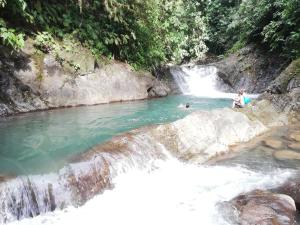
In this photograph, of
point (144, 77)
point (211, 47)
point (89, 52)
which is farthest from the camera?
point (211, 47)

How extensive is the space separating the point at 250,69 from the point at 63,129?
12905 millimetres

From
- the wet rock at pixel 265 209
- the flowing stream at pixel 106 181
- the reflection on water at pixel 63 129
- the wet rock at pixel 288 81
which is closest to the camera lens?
the wet rock at pixel 265 209

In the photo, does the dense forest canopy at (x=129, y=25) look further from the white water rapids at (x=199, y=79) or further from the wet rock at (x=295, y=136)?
the wet rock at (x=295, y=136)

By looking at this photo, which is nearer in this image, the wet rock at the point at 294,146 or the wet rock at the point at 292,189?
the wet rock at the point at 292,189

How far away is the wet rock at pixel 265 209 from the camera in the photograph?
5701mm

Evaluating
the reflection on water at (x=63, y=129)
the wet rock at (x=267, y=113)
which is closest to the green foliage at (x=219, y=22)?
the reflection on water at (x=63, y=129)

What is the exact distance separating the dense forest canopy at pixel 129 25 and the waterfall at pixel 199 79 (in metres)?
1.50

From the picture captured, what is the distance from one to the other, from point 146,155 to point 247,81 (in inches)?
510

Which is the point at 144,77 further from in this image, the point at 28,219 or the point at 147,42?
the point at 28,219

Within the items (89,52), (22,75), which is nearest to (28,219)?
(22,75)

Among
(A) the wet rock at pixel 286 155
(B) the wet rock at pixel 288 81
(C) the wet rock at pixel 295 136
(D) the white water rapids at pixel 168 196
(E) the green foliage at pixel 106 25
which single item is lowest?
(D) the white water rapids at pixel 168 196

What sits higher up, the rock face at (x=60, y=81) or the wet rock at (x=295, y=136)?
the rock face at (x=60, y=81)

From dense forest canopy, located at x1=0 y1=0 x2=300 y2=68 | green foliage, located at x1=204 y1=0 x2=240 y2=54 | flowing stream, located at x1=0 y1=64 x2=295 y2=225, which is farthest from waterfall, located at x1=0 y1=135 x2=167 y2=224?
green foliage, located at x1=204 y1=0 x2=240 y2=54

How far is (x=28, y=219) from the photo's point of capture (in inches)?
241
